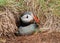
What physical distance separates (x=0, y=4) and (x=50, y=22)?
0.97 m

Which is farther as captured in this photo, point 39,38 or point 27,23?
point 27,23

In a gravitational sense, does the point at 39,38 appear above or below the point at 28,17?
below

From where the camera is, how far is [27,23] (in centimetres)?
536

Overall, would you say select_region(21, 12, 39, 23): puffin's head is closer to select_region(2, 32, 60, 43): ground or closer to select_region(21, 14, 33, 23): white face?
select_region(21, 14, 33, 23): white face

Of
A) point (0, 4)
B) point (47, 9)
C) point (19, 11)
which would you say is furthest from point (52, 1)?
point (0, 4)

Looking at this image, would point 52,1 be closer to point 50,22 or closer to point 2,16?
point 50,22

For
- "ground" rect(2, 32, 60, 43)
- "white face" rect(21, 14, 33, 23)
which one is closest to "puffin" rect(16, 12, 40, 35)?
"white face" rect(21, 14, 33, 23)

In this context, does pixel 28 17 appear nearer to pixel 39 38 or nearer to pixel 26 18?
pixel 26 18

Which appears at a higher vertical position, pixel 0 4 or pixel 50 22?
pixel 0 4

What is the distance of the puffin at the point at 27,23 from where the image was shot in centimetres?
518

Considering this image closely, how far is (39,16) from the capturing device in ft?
18.1

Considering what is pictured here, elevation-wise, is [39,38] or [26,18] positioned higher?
[26,18]

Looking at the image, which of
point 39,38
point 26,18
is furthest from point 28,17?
point 39,38

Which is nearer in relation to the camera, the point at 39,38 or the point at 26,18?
the point at 39,38
